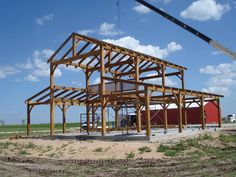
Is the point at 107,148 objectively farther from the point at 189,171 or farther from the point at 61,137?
the point at 61,137

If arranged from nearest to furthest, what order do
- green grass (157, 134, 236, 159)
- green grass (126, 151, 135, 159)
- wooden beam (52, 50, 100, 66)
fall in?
green grass (126, 151, 135, 159)
green grass (157, 134, 236, 159)
wooden beam (52, 50, 100, 66)

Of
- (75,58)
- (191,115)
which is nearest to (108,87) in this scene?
(75,58)

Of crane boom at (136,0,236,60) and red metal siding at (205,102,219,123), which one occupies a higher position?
crane boom at (136,0,236,60)

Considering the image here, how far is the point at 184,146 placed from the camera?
17.2 m

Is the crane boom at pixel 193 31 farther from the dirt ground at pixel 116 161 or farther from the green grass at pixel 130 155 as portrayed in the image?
the green grass at pixel 130 155

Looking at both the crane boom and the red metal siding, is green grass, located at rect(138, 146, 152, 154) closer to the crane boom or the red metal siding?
the crane boom

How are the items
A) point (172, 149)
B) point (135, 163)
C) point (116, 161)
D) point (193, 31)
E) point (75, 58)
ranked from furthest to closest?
1. point (75, 58)
2. point (193, 31)
3. point (172, 149)
4. point (116, 161)
5. point (135, 163)

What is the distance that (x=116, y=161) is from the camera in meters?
14.3

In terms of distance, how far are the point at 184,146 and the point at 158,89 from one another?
6.58m

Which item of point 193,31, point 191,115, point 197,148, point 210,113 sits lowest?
point 197,148

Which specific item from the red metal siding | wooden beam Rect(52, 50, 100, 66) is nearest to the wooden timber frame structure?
wooden beam Rect(52, 50, 100, 66)

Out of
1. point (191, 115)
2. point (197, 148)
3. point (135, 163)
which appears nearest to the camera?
point (135, 163)

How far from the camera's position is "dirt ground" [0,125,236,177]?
11.3 meters

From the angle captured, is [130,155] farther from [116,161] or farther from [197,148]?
[197,148]
